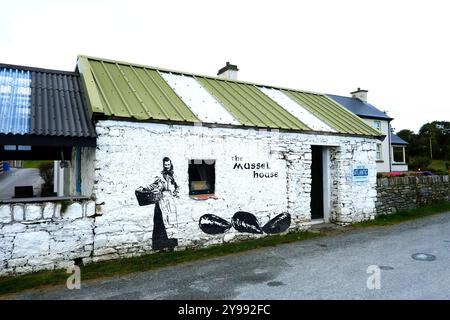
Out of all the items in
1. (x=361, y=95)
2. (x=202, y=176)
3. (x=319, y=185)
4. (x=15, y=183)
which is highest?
(x=361, y=95)

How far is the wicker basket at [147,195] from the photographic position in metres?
7.21

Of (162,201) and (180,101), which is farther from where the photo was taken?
(180,101)

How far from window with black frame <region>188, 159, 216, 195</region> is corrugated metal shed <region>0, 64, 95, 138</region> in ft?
8.55

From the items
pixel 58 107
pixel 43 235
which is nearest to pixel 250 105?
pixel 58 107

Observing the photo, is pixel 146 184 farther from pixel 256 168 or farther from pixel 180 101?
pixel 256 168

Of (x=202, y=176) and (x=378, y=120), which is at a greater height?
(x=378, y=120)

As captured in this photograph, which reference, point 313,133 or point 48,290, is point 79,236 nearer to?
point 48,290

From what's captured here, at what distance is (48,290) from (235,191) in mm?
4755

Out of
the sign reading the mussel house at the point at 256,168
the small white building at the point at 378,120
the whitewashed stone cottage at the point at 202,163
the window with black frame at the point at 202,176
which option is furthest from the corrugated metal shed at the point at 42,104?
the small white building at the point at 378,120

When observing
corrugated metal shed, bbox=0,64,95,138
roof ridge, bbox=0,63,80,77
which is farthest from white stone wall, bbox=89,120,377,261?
roof ridge, bbox=0,63,80,77

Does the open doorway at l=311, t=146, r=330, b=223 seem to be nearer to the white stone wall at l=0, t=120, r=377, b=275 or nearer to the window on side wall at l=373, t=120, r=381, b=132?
the white stone wall at l=0, t=120, r=377, b=275

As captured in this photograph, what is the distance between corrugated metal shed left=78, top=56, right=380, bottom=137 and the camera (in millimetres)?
7598

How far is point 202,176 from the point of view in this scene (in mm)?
8250

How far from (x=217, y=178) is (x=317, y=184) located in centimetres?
458
